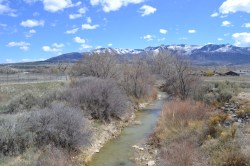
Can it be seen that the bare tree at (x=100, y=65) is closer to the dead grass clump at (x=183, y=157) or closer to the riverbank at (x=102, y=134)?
the riverbank at (x=102, y=134)

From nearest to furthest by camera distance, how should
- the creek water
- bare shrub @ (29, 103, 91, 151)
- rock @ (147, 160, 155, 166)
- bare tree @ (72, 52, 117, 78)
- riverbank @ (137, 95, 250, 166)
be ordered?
riverbank @ (137, 95, 250, 166) < bare shrub @ (29, 103, 91, 151) < rock @ (147, 160, 155, 166) < the creek water < bare tree @ (72, 52, 117, 78)

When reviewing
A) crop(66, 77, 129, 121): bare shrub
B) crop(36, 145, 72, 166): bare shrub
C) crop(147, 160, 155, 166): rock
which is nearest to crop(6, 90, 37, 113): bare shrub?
crop(66, 77, 129, 121): bare shrub

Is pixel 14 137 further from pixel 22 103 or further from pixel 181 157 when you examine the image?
pixel 22 103

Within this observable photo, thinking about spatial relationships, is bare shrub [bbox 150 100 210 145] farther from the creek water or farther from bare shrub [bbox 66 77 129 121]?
bare shrub [bbox 66 77 129 121]

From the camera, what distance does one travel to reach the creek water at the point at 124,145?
23328 millimetres

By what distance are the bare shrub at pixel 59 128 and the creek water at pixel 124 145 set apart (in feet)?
5.70

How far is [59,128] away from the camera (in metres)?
22.6

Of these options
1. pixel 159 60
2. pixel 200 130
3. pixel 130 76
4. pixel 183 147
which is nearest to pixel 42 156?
pixel 183 147

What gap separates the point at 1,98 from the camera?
119 feet

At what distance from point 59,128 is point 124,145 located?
Answer: 7069mm

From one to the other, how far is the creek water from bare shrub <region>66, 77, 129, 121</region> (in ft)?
7.52

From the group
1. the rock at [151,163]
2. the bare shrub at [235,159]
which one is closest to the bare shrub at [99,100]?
the rock at [151,163]

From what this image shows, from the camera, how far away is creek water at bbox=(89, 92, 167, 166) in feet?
76.5

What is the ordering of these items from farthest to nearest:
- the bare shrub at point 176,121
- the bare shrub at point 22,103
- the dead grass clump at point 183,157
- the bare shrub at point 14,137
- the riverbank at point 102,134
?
the bare shrub at point 22,103 → the bare shrub at point 176,121 → the riverbank at point 102,134 → the bare shrub at point 14,137 → the dead grass clump at point 183,157
